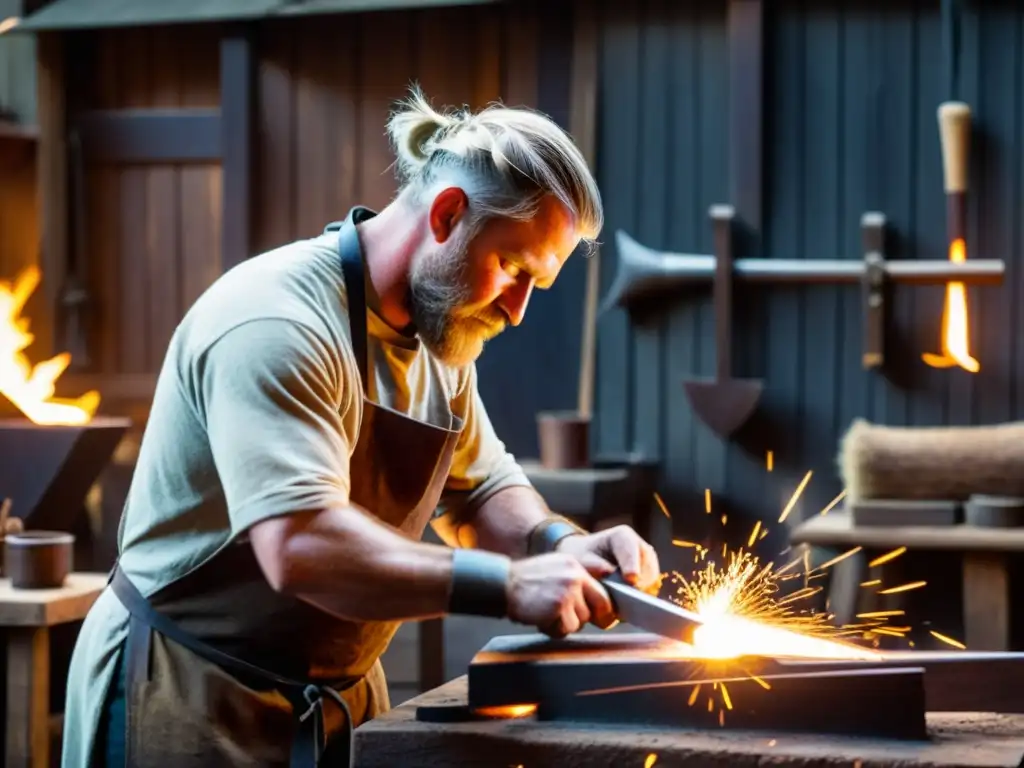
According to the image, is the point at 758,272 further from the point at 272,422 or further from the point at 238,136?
the point at 272,422

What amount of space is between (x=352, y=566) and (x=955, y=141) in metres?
3.23

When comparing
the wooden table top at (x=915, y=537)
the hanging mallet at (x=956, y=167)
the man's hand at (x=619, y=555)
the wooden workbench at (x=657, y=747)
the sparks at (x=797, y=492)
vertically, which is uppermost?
the hanging mallet at (x=956, y=167)

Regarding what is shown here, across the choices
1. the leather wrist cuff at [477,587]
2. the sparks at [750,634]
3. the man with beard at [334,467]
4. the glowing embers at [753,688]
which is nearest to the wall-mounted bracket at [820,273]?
the sparks at [750,634]

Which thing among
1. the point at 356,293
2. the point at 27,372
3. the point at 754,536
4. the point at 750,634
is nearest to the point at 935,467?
the point at 754,536

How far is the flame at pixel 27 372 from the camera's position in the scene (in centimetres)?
466

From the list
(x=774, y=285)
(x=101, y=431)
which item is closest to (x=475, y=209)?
(x=101, y=431)

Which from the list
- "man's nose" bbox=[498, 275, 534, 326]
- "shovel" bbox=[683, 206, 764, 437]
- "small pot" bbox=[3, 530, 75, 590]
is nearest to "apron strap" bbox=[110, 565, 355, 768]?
"man's nose" bbox=[498, 275, 534, 326]

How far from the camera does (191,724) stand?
234cm

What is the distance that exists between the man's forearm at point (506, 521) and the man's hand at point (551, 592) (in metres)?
0.51

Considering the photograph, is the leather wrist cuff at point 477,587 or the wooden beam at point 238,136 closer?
the leather wrist cuff at point 477,587

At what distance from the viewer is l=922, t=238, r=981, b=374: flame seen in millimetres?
4695

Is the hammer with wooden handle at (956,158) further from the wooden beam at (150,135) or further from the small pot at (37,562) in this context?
the small pot at (37,562)

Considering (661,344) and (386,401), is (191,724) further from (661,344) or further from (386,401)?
(661,344)

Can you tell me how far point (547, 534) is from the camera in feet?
8.66
